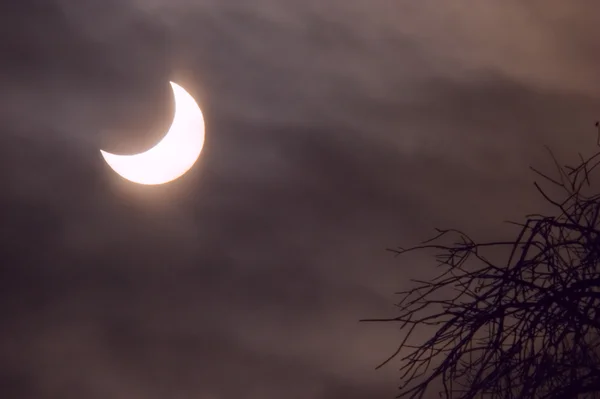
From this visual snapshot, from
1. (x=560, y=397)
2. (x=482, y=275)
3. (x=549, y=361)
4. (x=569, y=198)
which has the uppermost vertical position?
(x=569, y=198)

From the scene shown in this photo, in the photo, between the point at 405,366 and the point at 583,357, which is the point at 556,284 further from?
the point at 405,366

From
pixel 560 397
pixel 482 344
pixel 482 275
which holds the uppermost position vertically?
pixel 482 275

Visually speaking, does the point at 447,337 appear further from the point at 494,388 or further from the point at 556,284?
the point at 556,284

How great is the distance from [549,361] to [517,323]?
264 mm

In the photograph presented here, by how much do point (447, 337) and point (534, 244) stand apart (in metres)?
0.60

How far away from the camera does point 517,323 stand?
3.36 meters

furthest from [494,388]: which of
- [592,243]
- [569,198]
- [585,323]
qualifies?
[569,198]

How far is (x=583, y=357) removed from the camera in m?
3.35

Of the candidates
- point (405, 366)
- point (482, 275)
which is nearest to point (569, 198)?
point (482, 275)

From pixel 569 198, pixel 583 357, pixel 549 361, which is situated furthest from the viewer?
pixel 569 198

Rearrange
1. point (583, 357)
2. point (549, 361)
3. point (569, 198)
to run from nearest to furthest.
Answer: point (549, 361)
point (583, 357)
point (569, 198)

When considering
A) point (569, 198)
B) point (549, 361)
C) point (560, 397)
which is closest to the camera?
point (560, 397)

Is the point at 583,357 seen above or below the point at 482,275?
below

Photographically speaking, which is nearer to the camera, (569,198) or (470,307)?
(470,307)
